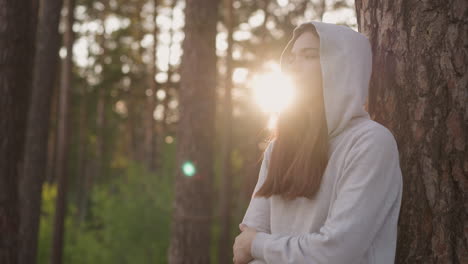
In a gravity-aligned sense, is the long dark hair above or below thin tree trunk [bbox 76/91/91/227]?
above

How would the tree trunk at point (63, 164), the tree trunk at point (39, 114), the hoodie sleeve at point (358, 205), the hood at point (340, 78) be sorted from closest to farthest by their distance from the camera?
the hoodie sleeve at point (358, 205), the hood at point (340, 78), the tree trunk at point (39, 114), the tree trunk at point (63, 164)

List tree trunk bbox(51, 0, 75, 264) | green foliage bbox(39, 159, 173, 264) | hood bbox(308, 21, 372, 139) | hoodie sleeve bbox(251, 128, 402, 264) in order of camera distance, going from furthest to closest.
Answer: tree trunk bbox(51, 0, 75, 264)
green foliage bbox(39, 159, 173, 264)
hood bbox(308, 21, 372, 139)
hoodie sleeve bbox(251, 128, 402, 264)

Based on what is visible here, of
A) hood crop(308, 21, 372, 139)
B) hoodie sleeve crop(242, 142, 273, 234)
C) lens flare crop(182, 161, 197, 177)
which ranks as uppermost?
hood crop(308, 21, 372, 139)

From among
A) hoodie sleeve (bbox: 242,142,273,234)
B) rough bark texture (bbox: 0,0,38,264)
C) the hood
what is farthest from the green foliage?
the hood

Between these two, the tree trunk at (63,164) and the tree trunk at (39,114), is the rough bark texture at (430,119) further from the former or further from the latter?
the tree trunk at (63,164)

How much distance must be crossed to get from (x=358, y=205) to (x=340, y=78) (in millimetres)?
616

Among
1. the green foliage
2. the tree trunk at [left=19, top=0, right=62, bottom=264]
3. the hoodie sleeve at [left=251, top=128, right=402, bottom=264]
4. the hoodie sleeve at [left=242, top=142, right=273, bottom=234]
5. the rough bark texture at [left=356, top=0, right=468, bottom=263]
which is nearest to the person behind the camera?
the hoodie sleeve at [left=251, top=128, right=402, bottom=264]

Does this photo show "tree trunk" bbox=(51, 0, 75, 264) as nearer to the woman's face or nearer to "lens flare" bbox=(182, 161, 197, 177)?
"lens flare" bbox=(182, 161, 197, 177)

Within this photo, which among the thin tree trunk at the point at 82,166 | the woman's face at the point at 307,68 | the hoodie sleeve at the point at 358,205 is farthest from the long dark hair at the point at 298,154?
the thin tree trunk at the point at 82,166

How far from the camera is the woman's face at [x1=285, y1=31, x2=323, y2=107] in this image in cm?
253

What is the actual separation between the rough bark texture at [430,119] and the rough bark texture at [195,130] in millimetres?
4815

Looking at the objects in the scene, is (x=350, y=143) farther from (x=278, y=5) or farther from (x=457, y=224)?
(x=278, y=5)

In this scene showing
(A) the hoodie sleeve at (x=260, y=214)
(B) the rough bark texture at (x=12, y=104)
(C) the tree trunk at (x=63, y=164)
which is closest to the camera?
(A) the hoodie sleeve at (x=260, y=214)

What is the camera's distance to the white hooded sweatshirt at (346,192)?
221cm
